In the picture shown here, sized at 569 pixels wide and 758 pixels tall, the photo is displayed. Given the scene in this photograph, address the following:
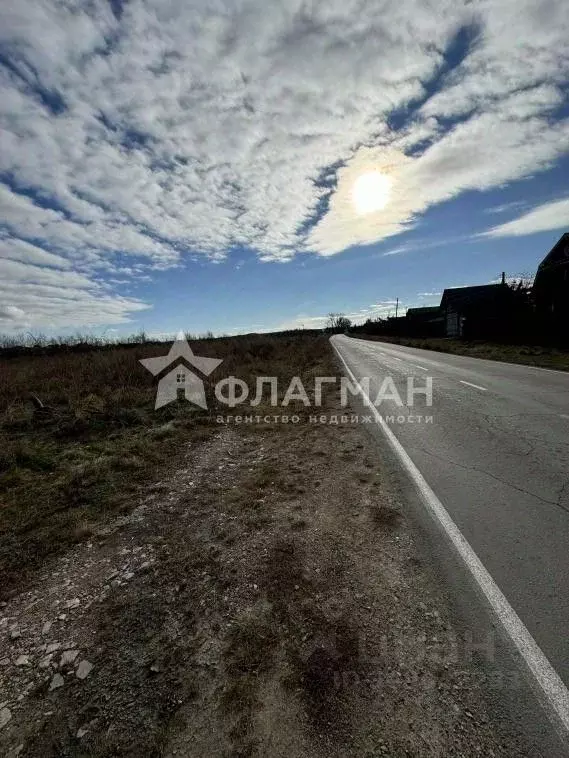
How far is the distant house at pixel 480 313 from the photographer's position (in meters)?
34.8

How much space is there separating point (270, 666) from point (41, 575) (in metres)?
2.34

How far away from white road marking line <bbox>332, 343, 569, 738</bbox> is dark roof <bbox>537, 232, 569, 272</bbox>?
106ft

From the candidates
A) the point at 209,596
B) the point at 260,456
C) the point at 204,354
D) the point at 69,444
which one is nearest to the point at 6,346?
the point at 204,354

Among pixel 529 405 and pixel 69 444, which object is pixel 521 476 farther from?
pixel 69 444

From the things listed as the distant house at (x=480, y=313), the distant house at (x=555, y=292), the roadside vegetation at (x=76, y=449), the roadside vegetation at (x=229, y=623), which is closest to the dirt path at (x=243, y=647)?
the roadside vegetation at (x=229, y=623)

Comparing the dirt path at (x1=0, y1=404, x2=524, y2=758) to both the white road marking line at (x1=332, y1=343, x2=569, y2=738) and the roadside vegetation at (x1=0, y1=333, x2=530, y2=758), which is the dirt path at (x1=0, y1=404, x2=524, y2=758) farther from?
the white road marking line at (x1=332, y1=343, x2=569, y2=738)

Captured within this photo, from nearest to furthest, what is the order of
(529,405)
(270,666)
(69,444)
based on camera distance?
(270,666)
(69,444)
(529,405)

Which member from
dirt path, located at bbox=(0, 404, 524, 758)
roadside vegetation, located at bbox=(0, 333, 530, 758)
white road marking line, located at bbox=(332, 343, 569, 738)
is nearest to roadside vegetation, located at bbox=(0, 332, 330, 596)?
roadside vegetation, located at bbox=(0, 333, 530, 758)

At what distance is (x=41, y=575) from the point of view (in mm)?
3426

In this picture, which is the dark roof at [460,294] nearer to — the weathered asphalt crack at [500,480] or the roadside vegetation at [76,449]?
the roadside vegetation at [76,449]

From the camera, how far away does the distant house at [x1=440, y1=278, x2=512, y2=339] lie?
1372 inches

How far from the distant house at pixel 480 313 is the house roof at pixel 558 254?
408 centimetres

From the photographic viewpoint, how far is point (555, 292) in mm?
28688

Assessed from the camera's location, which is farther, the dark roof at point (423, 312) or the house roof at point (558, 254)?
the dark roof at point (423, 312)
